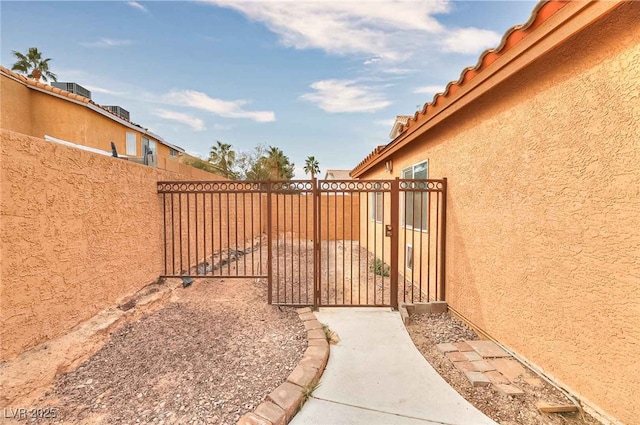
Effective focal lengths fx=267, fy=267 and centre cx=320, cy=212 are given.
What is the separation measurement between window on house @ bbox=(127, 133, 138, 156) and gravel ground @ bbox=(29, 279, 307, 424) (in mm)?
14461

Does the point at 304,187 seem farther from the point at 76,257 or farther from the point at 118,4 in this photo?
the point at 118,4

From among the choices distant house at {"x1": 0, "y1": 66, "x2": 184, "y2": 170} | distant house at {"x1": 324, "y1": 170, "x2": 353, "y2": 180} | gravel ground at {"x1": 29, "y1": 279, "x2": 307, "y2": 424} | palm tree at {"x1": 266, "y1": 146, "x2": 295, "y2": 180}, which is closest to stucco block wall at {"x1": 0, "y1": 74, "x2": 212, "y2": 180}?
distant house at {"x1": 0, "y1": 66, "x2": 184, "y2": 170}

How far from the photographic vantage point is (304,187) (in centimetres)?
468

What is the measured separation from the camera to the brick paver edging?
88.5 inches

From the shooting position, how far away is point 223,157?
2719 cm

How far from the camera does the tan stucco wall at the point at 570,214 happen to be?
2066 mm

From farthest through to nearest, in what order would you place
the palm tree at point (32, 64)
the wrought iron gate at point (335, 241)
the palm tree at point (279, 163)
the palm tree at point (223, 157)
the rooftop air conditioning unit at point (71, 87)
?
1. the palm tree at point (279, 163)
2. the palm tree at point (223, 157)
3. the palm tree at point (32, 64)
4. the rooftop air conditioning unit at point (71, 87)
5. the wrought iron gate at point (335, 241)

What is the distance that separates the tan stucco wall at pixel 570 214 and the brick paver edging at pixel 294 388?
7.68 feet

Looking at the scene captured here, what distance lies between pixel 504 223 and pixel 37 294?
5368 millimetres

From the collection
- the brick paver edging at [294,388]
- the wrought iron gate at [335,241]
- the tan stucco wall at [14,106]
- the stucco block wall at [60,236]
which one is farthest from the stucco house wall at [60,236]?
the tan stucco wall at [14,106]

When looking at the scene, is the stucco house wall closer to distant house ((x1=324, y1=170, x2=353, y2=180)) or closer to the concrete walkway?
the concrete walkway

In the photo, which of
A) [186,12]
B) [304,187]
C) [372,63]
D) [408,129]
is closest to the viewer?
[304,187]

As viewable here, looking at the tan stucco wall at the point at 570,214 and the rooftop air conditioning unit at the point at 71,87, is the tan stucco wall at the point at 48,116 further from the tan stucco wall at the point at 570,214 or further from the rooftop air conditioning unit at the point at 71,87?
the tan stucco wall at the point at 570,214

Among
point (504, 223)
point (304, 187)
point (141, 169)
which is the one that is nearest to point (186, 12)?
point (141, 169)
